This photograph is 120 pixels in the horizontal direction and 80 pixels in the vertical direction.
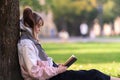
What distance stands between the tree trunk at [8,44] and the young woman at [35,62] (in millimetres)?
185

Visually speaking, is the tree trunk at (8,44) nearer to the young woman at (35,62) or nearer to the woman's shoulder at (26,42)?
the young woman at (35,62)

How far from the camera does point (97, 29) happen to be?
93.6 m

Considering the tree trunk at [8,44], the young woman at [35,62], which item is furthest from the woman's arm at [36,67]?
the tree trunk at [8,44]

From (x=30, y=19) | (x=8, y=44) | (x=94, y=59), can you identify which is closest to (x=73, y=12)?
(x=94, y=59)

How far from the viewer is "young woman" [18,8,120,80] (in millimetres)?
6438

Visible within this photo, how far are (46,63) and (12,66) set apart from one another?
0.57 meters

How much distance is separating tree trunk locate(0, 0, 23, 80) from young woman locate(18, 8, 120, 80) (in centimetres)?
19

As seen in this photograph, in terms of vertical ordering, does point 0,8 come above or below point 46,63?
above

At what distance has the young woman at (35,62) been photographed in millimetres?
6438

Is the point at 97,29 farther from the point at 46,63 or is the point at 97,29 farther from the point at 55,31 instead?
the point at 46,63

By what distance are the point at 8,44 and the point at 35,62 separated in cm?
73

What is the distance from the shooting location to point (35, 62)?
643 cm

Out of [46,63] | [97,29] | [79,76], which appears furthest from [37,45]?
[97,29]

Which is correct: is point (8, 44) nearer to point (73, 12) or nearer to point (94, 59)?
point (94, 59)
